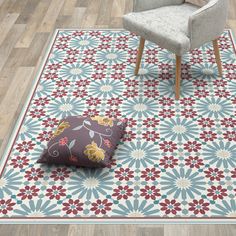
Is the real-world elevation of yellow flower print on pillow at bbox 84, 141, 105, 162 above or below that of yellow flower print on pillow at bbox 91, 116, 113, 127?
below

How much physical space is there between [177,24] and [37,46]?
1.29 m

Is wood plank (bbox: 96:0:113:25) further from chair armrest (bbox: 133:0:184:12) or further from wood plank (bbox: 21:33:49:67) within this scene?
chair armrest (bbox: 133:0:184:12)

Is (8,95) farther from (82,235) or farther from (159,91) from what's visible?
(82,235)

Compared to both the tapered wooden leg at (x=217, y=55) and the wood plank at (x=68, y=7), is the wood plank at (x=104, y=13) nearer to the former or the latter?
the wood plank at (x=68, y=7)

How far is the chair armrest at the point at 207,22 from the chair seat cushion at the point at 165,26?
2.6 inches

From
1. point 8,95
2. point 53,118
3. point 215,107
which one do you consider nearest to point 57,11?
point 8,95

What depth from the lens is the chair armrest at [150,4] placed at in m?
3.05

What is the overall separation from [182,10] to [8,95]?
1.34m

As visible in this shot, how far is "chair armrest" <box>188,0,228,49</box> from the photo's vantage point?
2.72m

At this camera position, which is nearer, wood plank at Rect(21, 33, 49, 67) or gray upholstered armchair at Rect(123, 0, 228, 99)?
gray upholstered armchair at Rect(123, 0, 228, 99)

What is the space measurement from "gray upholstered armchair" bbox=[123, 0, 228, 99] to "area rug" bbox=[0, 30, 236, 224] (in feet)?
0.64

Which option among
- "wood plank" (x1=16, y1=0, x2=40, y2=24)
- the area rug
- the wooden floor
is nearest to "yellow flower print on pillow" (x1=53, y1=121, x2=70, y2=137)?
the area rug

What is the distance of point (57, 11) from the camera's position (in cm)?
426

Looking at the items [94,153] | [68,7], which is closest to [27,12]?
[68,7]
